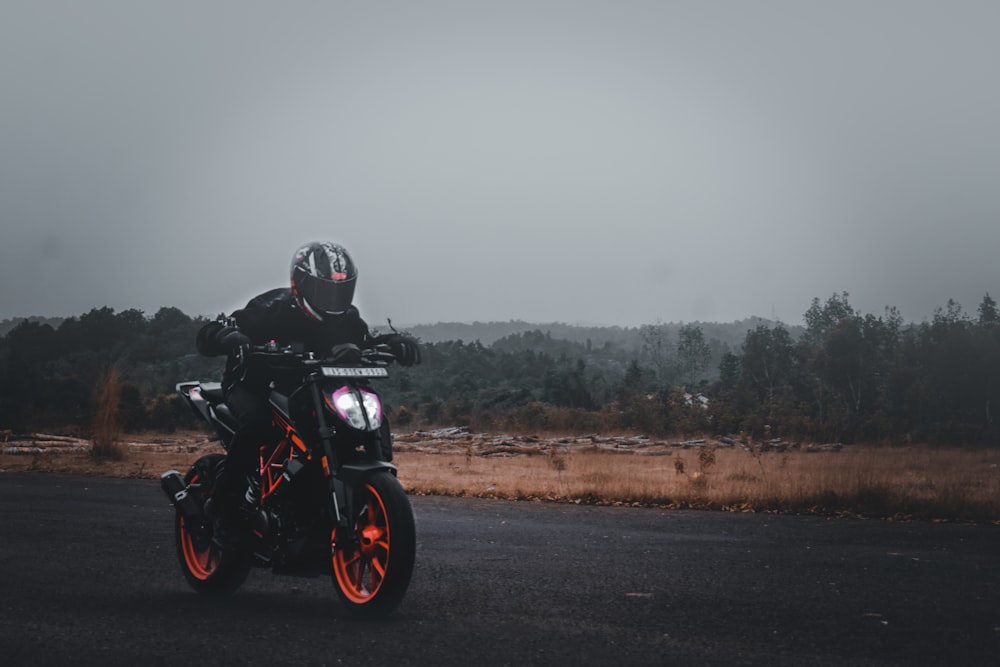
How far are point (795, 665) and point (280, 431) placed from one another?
345 centimetres

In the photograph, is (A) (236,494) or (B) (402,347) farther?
(A) (236,494)

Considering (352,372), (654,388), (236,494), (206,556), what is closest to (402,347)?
(352,372)

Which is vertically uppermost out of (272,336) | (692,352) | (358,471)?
(692,352)

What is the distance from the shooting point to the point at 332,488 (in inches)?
226

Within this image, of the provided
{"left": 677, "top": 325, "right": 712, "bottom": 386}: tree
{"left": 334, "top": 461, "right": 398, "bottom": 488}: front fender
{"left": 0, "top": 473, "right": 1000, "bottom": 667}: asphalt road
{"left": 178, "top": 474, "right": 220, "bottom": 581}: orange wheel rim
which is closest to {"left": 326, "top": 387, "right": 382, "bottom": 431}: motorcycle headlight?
{"left": 334, "top": 461, "right": 398, "bottom": 488}: front fender

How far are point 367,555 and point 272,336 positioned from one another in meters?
1.68

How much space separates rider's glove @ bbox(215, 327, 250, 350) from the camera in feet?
19.6

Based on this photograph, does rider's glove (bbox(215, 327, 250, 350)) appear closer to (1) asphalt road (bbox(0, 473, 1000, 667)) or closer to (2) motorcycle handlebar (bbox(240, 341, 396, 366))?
(2) motorcycle handlebar (bbox(240, 341, 396, 366))

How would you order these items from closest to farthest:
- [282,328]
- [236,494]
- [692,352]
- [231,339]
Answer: [231,339] → [282,328] → [236,494] → [692,352]

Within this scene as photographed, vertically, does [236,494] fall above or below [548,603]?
above

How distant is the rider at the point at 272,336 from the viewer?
20.5ft

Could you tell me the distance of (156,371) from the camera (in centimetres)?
7188

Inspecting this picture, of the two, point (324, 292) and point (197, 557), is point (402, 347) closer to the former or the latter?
point (324, 292)

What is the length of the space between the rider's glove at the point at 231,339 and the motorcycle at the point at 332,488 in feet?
0.37
